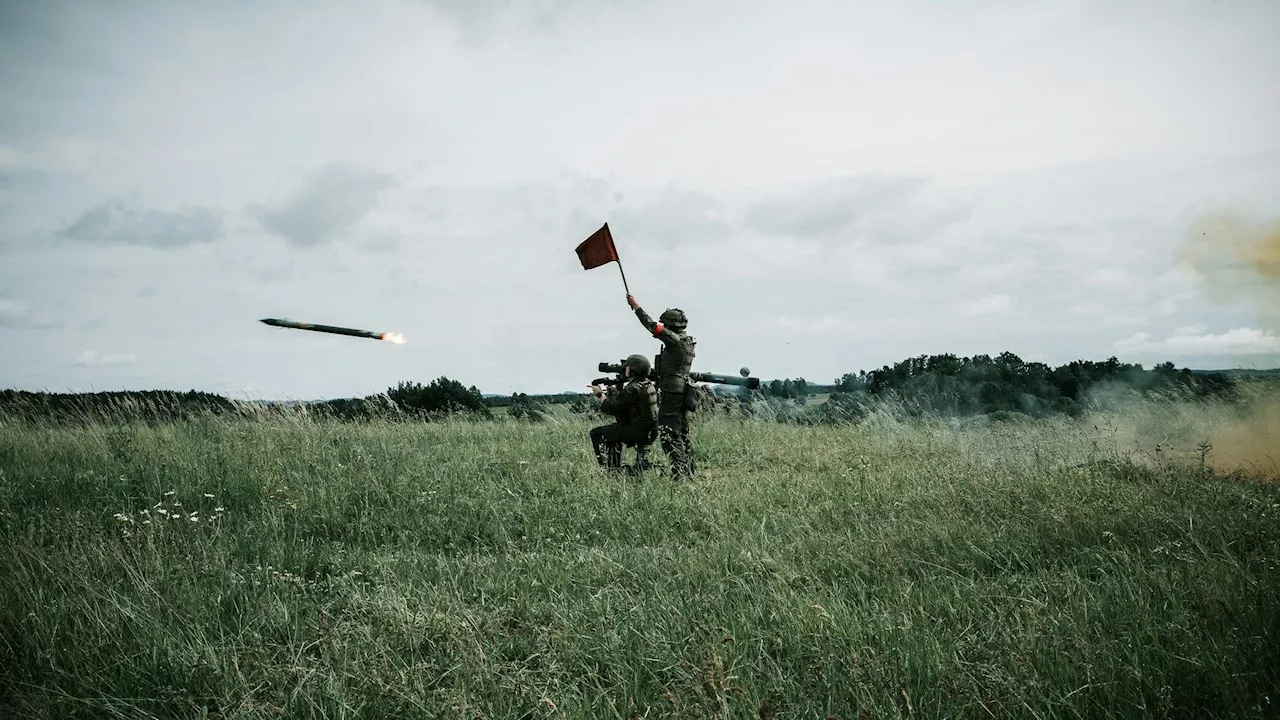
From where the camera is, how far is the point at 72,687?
359cm

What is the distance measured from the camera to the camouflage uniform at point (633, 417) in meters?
8.98

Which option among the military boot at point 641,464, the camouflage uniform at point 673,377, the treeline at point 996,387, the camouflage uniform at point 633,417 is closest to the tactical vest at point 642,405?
the camouflage uniform at point 633,417

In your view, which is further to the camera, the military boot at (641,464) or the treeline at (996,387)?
the treeline at (996,387)

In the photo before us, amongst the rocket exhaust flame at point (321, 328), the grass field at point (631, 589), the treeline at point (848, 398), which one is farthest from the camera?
the treeline at point (848, 398)

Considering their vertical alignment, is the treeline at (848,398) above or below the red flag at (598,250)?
below

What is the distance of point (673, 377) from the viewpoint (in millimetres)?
9180

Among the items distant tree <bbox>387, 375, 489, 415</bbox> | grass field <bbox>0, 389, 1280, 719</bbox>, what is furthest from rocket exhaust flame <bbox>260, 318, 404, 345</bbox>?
distant tree <bbox>387, 375, 489, 415</bbox>

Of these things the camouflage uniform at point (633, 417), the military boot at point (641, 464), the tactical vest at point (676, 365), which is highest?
the tactical vest at point (676, 365)

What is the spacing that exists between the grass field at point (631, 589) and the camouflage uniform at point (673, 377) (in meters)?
0.72

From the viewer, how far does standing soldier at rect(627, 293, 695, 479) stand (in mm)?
9016

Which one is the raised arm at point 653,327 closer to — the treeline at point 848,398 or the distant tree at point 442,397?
the treeline at point 848,398

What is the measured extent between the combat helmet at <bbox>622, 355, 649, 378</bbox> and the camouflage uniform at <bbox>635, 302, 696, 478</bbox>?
29 cm

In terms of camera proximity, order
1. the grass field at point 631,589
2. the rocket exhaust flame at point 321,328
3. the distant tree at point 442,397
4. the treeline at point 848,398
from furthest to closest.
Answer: the distant tree at point 442,397 < the treeline at point 848,398 < the rocket exhaust flame at point 321,328 < the grass field at point 631,589

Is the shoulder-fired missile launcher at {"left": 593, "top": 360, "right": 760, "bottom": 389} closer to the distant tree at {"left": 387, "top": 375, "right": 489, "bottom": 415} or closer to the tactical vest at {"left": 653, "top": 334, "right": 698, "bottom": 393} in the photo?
the tactical vest at {"left": 653, "top": 334, "right": 698, "bottom": 393}
